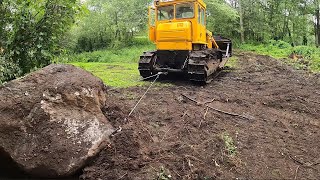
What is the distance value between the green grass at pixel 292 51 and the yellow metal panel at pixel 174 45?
596cm

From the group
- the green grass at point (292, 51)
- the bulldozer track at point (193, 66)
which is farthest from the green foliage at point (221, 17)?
the bulldozer track at point (193, 66)

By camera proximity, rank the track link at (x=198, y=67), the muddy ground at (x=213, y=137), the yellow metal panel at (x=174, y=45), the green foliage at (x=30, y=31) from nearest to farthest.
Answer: the muddy ground at (x=213, y=137), the green foliage at (x=30, y=31), the track link at (x=198, y=67), the yellow metal panel at (x=174, y=45)

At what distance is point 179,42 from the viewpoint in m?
9.70

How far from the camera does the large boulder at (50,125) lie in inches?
169

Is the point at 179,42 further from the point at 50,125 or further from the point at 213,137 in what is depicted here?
the point at 50,125

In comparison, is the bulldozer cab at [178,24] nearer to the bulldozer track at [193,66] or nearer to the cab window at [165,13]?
the cab window at [165,13]

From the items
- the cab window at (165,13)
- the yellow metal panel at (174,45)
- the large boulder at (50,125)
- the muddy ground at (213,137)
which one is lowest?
the muddy ground at (213,137)

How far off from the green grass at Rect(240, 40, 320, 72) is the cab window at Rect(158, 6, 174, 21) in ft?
21.1

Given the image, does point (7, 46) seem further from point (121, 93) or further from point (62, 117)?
point (121, 93)

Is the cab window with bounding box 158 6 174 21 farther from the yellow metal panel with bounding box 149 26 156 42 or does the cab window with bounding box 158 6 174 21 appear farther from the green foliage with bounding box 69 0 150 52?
the green foliage with bounding box 69 0 150 52

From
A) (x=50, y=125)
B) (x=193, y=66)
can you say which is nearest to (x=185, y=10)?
(x=193, y=66)

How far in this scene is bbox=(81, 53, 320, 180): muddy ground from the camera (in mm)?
4285

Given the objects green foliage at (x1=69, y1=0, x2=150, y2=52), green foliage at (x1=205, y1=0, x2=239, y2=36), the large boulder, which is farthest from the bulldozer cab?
green foliage at (x1=69, y1=0, x2=150, y2=52)

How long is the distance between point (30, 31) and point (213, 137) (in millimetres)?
3615
